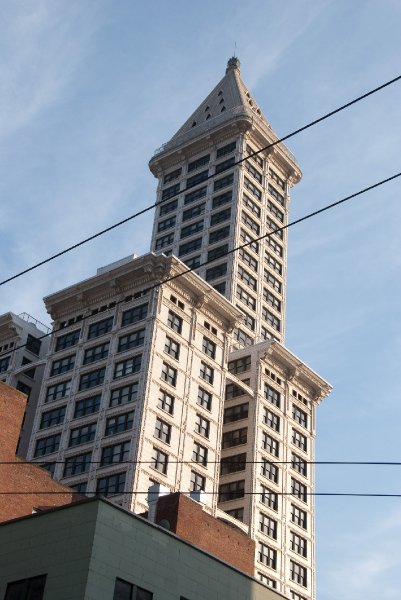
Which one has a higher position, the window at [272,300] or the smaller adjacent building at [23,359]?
the window at [272,300]

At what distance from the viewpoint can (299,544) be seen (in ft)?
330

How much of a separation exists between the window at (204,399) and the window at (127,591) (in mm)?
58103

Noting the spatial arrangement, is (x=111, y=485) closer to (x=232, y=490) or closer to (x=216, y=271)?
(x=232, y=490)

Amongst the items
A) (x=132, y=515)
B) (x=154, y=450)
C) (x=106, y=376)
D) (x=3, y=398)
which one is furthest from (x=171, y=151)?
(x=132, y=515)

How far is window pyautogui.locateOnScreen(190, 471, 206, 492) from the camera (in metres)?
89.6

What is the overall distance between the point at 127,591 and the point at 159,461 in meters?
50.0

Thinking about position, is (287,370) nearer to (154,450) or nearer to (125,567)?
(154,450)

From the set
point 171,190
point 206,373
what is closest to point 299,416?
point 206,373

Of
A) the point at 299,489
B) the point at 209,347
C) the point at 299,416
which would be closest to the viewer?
the point at 209,347

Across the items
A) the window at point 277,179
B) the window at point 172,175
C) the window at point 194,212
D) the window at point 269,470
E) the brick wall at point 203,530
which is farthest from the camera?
the window at point 277,179

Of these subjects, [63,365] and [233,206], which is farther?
[233,206]

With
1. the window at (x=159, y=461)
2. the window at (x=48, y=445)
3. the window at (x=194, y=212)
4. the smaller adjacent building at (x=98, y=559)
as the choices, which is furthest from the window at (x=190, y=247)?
the smaller adjacent building at (x=98, y=559)

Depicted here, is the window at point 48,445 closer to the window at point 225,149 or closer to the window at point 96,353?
the window at point 96,353

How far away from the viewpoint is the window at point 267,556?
308 feet
